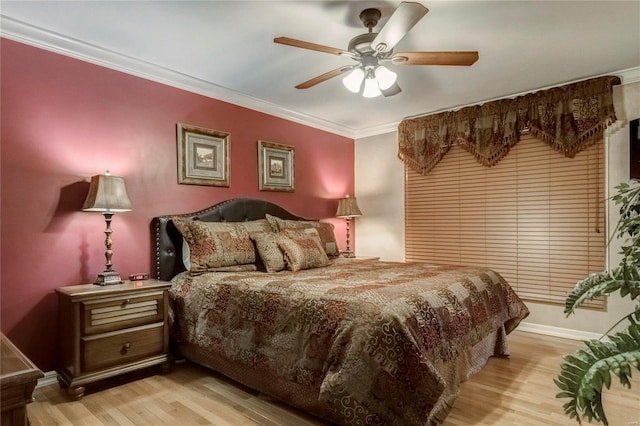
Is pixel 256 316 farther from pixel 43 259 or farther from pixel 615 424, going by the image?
pixel 615 424

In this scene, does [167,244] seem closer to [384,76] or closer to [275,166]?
[275,166]

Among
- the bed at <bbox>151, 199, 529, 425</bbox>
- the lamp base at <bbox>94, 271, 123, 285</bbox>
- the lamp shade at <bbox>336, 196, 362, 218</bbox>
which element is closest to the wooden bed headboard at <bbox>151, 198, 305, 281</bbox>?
the bed at <bbox>151, 199, 529, 425</bbox>

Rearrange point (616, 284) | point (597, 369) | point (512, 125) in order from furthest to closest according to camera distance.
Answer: point (512, 125)
point (616, 284)
point (597, 369)

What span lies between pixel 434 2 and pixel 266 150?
2.31m

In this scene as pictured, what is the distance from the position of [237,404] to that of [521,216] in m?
3.25

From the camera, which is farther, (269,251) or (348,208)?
(348,208)

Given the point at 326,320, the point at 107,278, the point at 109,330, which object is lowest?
the point at 109,330

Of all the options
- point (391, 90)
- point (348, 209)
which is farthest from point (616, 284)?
point (348, 209)

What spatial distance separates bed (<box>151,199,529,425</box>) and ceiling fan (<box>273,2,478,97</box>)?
1.38 metres

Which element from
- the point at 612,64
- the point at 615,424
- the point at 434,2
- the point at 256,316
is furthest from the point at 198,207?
the point at 612,64

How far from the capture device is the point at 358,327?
1707 mm

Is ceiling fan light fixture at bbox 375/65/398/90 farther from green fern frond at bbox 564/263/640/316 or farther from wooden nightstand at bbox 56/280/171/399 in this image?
wooden nightstand at bbox 56/280/171/399

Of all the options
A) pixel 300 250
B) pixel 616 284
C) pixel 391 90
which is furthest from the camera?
pixel 300 250

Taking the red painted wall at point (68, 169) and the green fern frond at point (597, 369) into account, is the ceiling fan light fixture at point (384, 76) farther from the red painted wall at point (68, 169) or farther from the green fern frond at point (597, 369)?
the green fern frond at point (597, 369)
